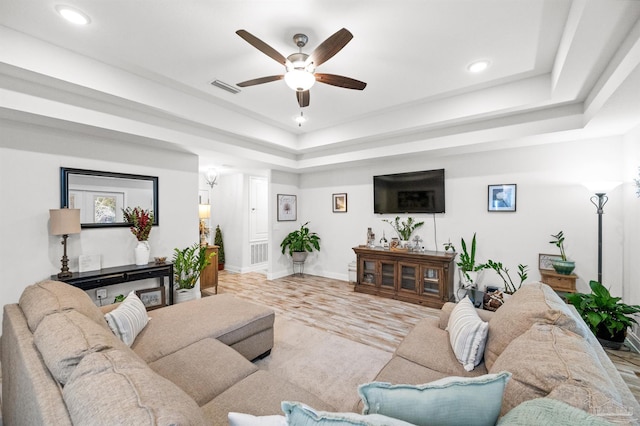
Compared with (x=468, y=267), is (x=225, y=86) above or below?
above

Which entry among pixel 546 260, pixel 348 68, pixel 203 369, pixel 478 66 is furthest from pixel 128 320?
pixel 546 260

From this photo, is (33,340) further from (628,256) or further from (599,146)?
(599,146)

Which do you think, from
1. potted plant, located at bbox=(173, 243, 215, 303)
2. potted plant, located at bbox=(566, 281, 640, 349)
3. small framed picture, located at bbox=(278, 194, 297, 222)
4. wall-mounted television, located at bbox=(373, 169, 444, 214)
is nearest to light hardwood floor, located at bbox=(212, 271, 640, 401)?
→ potted plant, located at bbox=(566, 281, 640, 349)

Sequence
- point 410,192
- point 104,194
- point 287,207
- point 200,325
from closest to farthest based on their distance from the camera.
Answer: point 200,325 → point 104,194 → point 410,192 → point 287,207

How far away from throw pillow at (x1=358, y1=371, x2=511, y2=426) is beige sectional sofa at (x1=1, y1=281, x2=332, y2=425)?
1.81ft

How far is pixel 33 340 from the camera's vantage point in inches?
51.4

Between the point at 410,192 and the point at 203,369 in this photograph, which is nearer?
the point at 203,369

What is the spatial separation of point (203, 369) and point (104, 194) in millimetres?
2984

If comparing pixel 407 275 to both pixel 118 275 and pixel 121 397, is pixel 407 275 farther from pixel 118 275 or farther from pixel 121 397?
pixel 121 397

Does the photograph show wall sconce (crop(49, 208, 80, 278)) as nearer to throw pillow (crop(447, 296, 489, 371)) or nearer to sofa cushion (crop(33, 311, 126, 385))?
sofa cushion (crop(33, 311, 126, 385))

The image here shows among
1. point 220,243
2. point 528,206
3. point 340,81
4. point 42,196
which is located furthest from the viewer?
point 220,243

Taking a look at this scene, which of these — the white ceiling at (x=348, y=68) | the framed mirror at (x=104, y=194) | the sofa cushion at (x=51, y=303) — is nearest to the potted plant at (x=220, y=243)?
the framed mirror at (x=104, y=194)

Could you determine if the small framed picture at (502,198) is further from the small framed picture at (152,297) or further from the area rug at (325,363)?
the small framed picture at (152,297)

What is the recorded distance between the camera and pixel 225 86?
3297 mm
